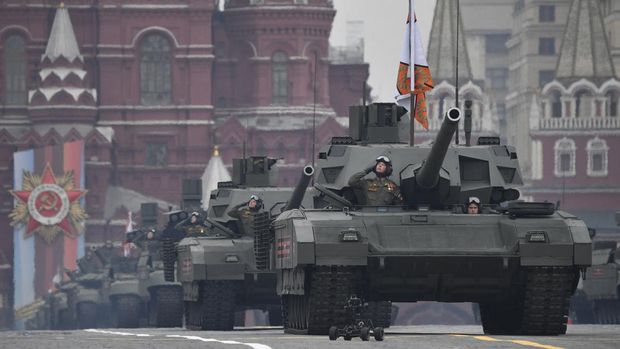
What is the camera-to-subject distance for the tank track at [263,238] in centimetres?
3625

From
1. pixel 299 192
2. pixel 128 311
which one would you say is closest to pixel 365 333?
pixel 299 192

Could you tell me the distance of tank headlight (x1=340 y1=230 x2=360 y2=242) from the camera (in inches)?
1240

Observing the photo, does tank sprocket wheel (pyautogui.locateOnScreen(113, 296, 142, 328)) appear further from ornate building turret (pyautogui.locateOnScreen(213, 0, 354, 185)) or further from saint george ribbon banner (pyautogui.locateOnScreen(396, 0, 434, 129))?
ornate building turret (pyautogui.locateOnScreen(213, 0, 354, 185))

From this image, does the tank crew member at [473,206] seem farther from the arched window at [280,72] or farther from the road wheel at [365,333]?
the arched window at [280,72]

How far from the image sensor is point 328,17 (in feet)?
480

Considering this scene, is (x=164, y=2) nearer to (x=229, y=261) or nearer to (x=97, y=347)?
(x=229, y=261)

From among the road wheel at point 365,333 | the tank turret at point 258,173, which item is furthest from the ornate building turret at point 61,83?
the road wheel at point 365,333

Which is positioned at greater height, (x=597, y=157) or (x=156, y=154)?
(x=597, y=157)

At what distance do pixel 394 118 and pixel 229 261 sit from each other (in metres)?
6.55

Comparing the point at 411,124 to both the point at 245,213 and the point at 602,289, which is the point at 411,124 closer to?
the point at 245,213

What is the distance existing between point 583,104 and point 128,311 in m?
120

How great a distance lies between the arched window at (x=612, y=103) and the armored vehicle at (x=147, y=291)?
11380cm

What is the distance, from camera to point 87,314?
74.4 m

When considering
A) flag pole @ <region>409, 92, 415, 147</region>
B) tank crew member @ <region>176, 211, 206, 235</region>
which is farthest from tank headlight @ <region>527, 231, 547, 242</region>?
tank crew member @ <region>176, 211, 206, 235</region>
